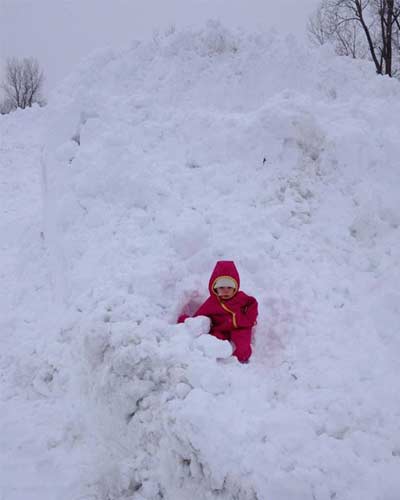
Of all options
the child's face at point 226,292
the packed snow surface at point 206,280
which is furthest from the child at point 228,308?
the packed snow surface at point 206,280

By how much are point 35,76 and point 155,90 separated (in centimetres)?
2552

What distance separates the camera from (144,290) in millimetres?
4047

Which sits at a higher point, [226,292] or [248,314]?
[226,292]

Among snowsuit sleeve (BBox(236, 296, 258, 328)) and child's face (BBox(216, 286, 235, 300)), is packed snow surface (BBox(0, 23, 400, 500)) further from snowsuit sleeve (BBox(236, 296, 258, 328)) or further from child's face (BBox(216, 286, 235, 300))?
child's face (BBox(216, 286, 235, 300))

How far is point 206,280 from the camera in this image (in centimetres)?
429

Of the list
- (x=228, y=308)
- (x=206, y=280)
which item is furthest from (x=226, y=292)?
(x=206, y=280)

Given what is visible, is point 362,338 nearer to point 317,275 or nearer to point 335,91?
point 317,275

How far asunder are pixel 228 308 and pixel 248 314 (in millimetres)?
187

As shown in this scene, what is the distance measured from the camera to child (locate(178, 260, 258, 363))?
3789 mm

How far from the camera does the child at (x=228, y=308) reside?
3789 millimetres

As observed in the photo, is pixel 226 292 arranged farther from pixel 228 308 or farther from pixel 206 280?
pixel 206 280

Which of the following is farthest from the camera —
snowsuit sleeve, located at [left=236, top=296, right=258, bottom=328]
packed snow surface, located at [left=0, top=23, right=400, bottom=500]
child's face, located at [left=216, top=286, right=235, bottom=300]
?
child's face, located at [left=216, top=286, right=235, bottom=300]

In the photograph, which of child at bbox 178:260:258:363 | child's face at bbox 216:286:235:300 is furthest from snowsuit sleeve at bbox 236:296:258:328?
child's face at bbox 216:286:235:300

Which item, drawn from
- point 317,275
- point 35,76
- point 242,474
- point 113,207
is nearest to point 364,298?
point 317,275
